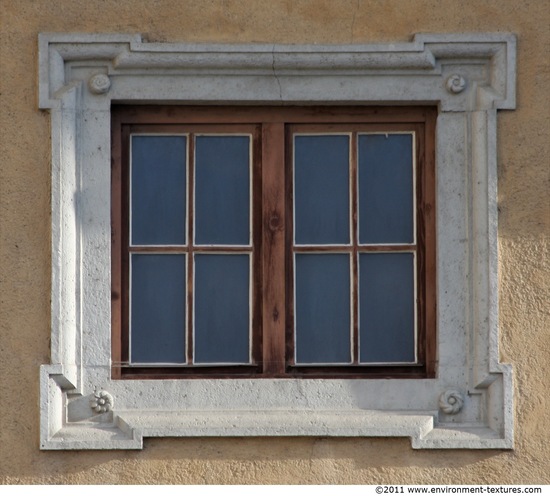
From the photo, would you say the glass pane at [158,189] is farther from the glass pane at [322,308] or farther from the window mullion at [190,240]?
the glass pane at [322,308]

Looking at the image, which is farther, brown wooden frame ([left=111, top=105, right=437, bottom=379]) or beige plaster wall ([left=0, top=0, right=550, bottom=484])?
brown wooden frame ([left=111, top=105, right=437, bottom=379])

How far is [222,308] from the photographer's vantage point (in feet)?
23.2

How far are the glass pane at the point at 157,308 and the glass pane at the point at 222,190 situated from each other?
210 millimetres

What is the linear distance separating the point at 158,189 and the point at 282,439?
4.41ft

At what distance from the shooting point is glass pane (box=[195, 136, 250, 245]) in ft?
23.3

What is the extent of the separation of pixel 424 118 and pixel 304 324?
3.79ft

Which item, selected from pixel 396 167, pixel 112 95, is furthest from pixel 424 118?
pixel 112 95

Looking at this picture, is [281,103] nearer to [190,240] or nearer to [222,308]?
[190,240]

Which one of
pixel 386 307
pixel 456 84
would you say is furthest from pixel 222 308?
pixel 456 84

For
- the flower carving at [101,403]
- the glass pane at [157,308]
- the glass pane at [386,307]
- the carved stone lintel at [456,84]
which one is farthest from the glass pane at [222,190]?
the carved stone lintel at [456,84]

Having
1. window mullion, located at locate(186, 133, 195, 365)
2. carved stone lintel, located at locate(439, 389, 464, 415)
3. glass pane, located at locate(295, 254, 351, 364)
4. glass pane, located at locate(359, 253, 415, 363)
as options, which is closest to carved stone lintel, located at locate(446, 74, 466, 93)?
glass pane, located at locate(359, 253, 415, 363)

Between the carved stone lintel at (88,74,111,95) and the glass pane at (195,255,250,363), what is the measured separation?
0.91m

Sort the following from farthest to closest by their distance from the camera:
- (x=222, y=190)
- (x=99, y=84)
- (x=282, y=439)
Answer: (x=222, y=190) → (x=99, y=84) → (x=282, y=439)

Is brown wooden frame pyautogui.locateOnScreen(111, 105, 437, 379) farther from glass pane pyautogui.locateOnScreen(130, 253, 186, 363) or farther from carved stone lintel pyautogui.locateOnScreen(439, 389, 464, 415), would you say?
carved stone lintel pyautogui.locateOnScreen(439, 389, 464, 415)
